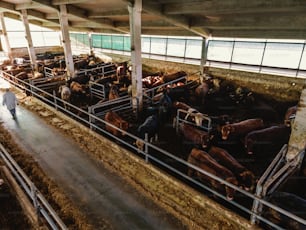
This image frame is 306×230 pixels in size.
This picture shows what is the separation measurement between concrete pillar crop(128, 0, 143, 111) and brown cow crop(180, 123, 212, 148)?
2.82 m

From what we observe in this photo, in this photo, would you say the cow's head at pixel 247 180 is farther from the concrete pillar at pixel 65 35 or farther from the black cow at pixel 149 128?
the concrete pillar at pixel 65 35

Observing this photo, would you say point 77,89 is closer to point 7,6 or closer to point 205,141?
point 205,141

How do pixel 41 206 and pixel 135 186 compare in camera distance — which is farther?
pixel 135 186

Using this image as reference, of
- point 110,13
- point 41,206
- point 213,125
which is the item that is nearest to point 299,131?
point 213,125

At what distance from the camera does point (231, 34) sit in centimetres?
1096

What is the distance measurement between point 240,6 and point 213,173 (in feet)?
17.6

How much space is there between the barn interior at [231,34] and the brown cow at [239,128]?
1.16 feet

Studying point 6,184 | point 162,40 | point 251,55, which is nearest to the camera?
point 6,184

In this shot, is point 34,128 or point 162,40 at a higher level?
point 162,40

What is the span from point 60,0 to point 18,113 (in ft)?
18.1

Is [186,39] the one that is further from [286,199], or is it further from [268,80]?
[286,199]

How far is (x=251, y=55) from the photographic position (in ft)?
36.9

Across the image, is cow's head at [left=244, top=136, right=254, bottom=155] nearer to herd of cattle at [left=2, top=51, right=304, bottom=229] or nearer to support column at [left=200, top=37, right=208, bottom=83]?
herd of cattle at [left=2, top=51, right=304, bottom=229]

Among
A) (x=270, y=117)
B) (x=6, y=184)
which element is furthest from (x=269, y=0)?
(x=6, y=184)
